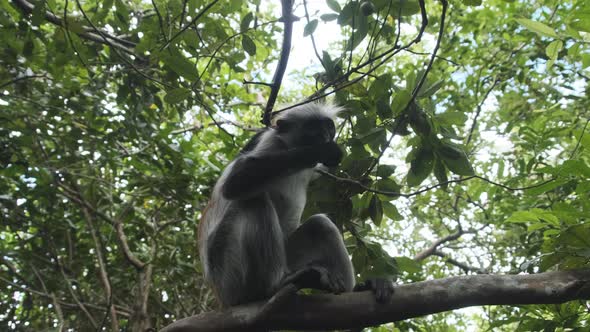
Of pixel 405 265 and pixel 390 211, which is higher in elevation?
pixel 390 211

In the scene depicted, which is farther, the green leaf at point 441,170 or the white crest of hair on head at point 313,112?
the white crest of hair on head at point 313,112

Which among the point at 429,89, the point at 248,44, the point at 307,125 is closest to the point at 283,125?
the point at 307,125

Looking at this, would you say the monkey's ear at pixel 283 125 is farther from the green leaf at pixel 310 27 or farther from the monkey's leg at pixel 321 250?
the green leaf at pixel 310 27

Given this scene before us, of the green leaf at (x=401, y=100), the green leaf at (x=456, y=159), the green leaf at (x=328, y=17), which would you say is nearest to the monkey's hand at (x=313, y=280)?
the green leaf at (x=456, y=159)

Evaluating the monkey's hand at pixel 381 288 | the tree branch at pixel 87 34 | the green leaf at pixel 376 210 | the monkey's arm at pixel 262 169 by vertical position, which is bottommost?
A: the monkey's hand at pixel 381 288

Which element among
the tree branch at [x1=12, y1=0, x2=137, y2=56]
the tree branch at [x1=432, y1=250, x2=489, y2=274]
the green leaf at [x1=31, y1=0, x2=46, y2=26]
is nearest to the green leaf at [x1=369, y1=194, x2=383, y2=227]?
the tree branch at [x1=12, y1=0, x2=137, y2=56]

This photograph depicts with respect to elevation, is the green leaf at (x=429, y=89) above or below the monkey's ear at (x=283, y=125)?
below

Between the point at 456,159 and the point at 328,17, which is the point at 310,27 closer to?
the point at 328,17

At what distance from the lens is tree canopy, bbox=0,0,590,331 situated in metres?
3.58

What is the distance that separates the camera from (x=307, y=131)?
4734 millimetres

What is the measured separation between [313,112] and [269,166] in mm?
→ 1032

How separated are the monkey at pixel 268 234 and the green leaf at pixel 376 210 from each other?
354mm

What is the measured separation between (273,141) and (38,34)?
2.69 m

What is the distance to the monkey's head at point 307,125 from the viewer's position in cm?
465
